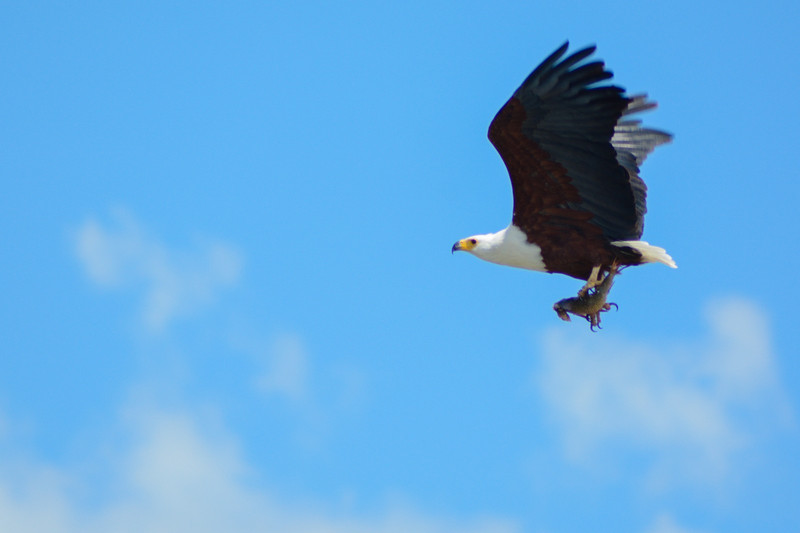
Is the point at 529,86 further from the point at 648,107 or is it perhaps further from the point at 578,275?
the point at 648,107

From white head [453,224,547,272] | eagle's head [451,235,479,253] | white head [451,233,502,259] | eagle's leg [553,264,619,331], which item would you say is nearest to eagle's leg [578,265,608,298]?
eagle's leg [553,264,619,331]

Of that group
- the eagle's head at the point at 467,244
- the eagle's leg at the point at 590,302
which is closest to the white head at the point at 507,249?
the eagle's head at the point at 467,244

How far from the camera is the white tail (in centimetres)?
976

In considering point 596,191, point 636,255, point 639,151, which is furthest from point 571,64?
point 639,151

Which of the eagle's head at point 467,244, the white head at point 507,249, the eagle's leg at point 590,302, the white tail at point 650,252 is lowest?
the eagle's leg at point 590,302

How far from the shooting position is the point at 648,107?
11.7 meters

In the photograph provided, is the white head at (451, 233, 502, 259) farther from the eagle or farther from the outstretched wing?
the outstretched wing

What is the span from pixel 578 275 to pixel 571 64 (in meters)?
2.08

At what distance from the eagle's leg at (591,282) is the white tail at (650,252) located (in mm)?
312

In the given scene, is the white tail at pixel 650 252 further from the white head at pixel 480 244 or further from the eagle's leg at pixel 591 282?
the white head at pixel 480 244

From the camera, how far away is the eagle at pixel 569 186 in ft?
30.5

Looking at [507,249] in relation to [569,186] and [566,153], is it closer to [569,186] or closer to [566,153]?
[569,186]

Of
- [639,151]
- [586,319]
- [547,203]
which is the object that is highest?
[639,151]

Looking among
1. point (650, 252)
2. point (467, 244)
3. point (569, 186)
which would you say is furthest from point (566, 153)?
point (467, 244)
